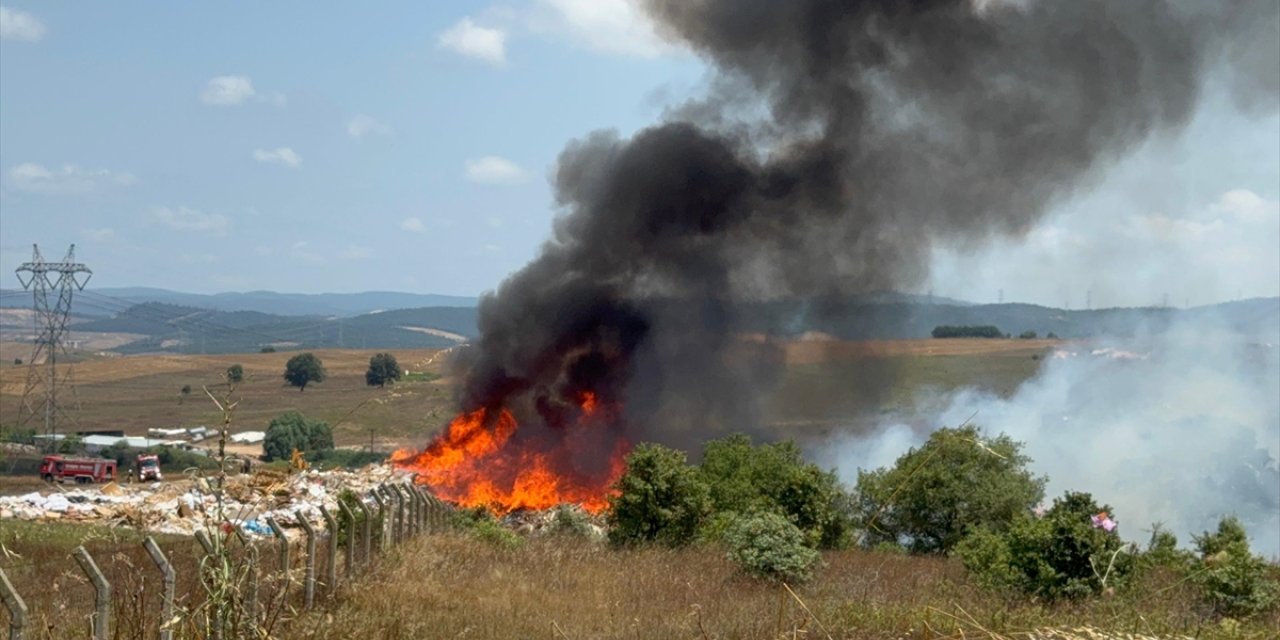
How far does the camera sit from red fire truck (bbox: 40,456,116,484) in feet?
198

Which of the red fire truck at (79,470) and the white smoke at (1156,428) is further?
the red fire truck at (79,470)

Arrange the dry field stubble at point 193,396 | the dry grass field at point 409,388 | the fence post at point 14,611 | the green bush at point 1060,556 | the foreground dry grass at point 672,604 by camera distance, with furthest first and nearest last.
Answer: the dry field stubble at point 193,396 < the dry grass field at point 409,388 < the green bush at point 1060,556 < the foreground dry grass at point 672,604 < the fence post at point 14,611

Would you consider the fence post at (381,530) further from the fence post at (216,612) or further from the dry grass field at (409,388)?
the fence post at (216,612)

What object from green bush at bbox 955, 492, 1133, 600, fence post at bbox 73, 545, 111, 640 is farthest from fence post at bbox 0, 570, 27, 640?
green bush at bbox 955, 492, 1133, 600

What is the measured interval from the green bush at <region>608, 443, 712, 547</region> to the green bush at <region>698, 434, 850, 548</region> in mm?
1149

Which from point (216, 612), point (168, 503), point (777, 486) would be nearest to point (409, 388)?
point (216, 612)

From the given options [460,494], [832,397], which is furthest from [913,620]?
[832,397]

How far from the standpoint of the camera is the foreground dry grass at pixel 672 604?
10.1m

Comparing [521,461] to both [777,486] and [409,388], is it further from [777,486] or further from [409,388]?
[409,388]

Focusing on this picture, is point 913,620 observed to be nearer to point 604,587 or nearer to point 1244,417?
point 604,587

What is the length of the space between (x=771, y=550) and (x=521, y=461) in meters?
27.6

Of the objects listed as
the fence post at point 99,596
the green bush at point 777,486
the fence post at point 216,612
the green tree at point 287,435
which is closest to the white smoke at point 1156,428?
the green bush at point 777,486

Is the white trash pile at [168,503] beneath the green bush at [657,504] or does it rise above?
beneath

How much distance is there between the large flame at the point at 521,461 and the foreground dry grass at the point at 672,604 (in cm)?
2200
